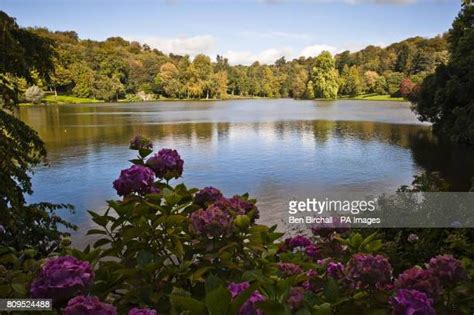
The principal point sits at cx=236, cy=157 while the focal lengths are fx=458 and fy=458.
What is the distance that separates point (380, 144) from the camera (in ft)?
83.9

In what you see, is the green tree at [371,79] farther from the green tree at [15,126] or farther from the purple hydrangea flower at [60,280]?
the purple hydrangea flower at [60,280]

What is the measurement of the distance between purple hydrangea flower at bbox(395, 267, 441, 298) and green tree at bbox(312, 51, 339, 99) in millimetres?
95479

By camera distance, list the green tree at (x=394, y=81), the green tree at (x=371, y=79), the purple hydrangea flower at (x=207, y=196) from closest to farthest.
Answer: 1. the purple hydrangea flower at (x=207, y=196)
2. the green tree at (x=394, y=81)
3. the green tree at (x=371, y=79)

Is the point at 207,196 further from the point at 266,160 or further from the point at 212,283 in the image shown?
the point at 266,160

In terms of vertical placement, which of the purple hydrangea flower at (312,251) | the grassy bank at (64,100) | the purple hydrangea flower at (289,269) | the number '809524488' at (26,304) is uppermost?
the grassy bank at (64,100)

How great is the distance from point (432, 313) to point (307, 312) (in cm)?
31

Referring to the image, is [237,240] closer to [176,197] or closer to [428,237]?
[176,197]

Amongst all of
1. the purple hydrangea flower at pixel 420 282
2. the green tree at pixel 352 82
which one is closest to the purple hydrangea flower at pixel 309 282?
the purple hydrangea flower at pixel 420 282

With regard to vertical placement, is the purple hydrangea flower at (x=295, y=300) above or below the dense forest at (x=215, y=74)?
below

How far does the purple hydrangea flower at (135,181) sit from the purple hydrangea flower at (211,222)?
Result: 1.76ft

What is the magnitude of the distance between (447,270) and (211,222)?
75 centimetres

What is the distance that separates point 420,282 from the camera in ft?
4.10

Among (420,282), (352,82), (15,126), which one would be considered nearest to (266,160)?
(15,126)

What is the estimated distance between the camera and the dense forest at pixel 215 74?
276 ft
